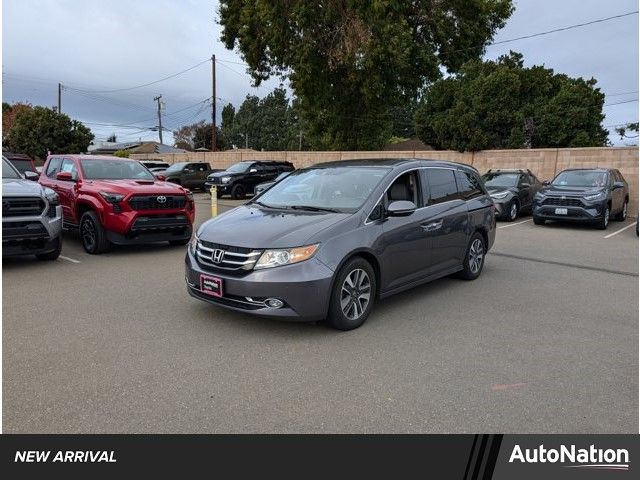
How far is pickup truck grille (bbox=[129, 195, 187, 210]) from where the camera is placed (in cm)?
852

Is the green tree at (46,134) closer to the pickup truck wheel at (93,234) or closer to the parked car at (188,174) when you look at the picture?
the parked car at (188,174)

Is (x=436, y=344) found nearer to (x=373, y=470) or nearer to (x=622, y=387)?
(x=622, y=387)

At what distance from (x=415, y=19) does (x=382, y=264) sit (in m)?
20.5

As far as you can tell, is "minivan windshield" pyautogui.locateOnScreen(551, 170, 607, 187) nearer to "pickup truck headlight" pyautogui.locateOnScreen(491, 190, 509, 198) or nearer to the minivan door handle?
"pickup truck headlight" pyautogui.locateOnScreen(491, 190, 509, 198)

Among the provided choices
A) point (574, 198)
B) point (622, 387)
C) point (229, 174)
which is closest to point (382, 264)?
point (622, 387)

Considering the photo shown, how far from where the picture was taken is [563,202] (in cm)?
1330

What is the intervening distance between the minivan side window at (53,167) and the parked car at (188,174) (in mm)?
15442

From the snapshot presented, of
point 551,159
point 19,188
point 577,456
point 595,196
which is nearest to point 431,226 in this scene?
point 577,456

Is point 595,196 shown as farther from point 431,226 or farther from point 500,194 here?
point 431,226

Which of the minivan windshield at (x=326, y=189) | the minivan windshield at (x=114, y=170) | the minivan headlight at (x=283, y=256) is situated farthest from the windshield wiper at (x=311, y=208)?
the minivan windshield at (x=114, y=170)

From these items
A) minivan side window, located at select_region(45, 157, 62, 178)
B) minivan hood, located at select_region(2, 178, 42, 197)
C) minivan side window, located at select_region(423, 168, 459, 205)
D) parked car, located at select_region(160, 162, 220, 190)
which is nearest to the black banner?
minivan side window, located at select_region(423, 168, 459, 205)

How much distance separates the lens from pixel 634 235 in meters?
12.5

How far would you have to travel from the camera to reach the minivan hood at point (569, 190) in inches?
520

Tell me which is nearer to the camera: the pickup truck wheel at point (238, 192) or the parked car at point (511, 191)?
the parked car at point (511, 191)
